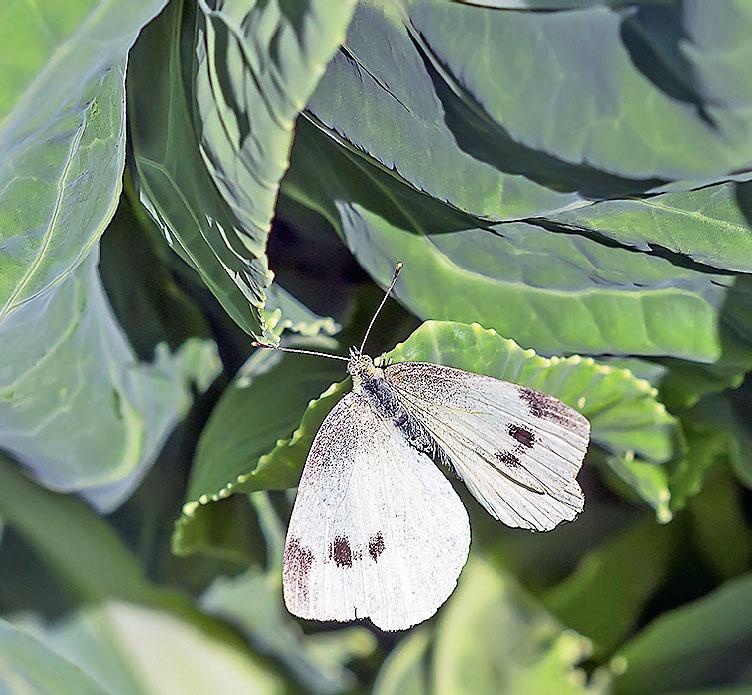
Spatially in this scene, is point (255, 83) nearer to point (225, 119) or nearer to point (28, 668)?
point (225, 119)

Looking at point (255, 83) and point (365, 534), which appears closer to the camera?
point (255, 83)

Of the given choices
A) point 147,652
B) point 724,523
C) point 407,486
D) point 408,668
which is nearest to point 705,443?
point 724,523

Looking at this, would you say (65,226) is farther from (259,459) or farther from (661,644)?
(661,644)

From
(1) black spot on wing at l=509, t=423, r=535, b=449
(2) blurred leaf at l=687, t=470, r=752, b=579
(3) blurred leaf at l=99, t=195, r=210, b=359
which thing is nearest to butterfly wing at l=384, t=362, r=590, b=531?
(1) black spot on wing at l=509, t=423, r=535, b=449

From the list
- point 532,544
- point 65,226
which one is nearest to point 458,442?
point 532,544

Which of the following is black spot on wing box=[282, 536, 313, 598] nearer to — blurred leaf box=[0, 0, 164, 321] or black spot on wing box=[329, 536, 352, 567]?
black spot on wing box=[329, 536, 352, 567]

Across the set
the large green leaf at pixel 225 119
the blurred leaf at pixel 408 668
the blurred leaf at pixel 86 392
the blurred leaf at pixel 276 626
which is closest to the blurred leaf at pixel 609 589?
the blurred leaf at pixel 408 668

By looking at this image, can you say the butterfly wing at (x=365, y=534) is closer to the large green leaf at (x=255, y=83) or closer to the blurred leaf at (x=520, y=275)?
the blurred leaf at (x=520, y=275)

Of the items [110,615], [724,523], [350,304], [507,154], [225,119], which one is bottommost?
[724,523]
